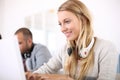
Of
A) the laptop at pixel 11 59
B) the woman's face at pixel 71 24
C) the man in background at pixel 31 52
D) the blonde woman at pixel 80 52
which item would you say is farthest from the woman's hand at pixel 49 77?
the laptop at pixel 11 59

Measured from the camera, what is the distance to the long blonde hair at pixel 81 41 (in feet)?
4.59

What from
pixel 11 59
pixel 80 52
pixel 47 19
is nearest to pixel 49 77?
pixel 80 52

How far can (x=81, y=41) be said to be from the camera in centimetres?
144

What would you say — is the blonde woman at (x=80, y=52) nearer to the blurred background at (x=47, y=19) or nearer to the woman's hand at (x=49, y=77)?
the woman's hand at (x=49, y=77)

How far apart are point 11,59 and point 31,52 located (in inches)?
42.4

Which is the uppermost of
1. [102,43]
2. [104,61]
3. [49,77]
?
[102,43]

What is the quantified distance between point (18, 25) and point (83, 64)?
2.42 ft

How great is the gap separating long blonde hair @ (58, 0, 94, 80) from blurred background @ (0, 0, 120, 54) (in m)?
0.10

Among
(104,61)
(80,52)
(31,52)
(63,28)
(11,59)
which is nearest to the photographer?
(11,59)

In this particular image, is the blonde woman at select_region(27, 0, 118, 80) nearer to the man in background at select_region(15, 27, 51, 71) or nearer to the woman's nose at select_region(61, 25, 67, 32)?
the woman's nose at select_region(61, 25, 67, 32)

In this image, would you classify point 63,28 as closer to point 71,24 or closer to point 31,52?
point 71,24

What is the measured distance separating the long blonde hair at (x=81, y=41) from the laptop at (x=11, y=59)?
2.64ft

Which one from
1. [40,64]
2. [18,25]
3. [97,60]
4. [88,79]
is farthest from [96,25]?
[18,25]

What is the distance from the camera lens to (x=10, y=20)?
1.88 metres
